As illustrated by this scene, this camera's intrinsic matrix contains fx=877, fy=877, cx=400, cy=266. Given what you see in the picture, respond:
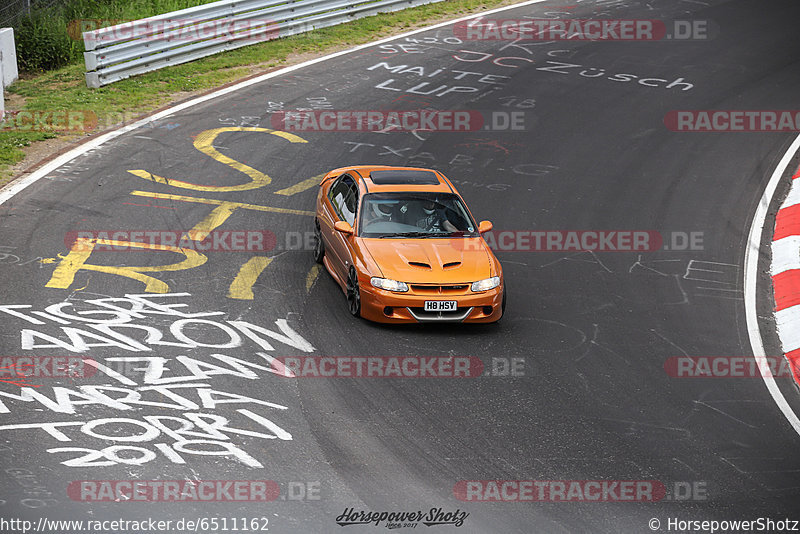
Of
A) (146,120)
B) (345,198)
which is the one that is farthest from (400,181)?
(146,120)

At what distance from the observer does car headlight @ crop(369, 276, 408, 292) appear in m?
10.7

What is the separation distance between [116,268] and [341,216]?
3159mm

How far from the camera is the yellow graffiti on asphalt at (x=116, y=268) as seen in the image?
1155 centimetres

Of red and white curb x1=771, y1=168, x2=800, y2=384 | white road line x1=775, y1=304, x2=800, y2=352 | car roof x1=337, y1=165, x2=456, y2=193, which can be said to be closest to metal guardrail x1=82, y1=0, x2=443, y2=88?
car roof x1=337, y1=165, x2=456, y2=193

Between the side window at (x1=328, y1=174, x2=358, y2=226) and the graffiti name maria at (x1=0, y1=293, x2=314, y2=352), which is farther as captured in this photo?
the side window at (x1=328, y1=174, x2=358, y2=226)

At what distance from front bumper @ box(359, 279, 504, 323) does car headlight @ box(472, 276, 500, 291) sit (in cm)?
6

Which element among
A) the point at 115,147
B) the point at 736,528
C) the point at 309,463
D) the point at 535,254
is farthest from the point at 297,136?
the point at 736,528

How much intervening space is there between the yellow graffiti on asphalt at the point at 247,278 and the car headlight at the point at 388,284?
71.7 inches

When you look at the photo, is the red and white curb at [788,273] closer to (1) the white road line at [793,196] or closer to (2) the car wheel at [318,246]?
(1) the white road line at [793,196]

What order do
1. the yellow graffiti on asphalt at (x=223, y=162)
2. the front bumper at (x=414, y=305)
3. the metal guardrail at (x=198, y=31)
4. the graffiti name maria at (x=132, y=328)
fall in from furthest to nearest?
1. the metal guardrail at (x=198, y=31)
2. the yellow graffiti on asphalt at (x=223, y=162)
3. the front bumper at (x=414, y=305)
4. the graffiti name maria at (x=132, y=328)

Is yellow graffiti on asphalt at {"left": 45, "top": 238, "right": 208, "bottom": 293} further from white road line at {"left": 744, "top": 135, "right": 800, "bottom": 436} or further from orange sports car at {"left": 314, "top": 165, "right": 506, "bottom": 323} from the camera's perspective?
white road line at {"left": 744, "top": 135, "right": 800, "bottom": 436}

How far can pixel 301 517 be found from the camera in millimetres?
7359

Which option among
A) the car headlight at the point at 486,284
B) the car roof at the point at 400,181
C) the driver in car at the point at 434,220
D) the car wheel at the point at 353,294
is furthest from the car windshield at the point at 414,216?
the car headlight at the point at 486,284

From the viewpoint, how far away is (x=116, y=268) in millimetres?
12000
